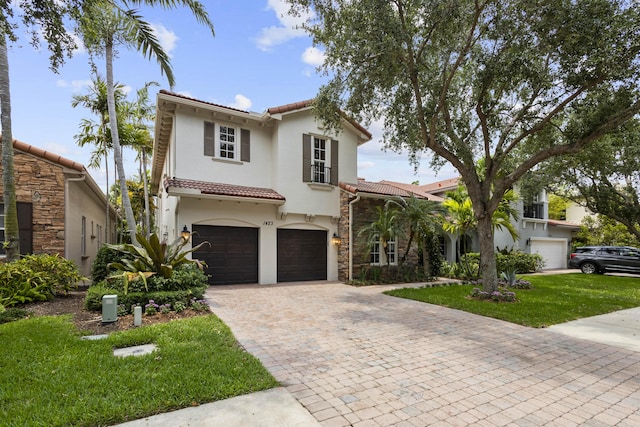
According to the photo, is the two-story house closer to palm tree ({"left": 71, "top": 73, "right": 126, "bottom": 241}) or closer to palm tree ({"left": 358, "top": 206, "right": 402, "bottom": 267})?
palm tree ({"left": 358, "top": 206, "right": 402, "bottom": 267})

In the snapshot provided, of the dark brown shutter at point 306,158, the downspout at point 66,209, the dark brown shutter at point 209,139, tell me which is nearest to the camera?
the downspout at point 66,209

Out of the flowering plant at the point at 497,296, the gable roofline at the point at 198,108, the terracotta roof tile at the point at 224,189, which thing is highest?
the gable roofline at the point at 198,108

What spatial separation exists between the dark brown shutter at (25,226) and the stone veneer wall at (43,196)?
0.09 metres

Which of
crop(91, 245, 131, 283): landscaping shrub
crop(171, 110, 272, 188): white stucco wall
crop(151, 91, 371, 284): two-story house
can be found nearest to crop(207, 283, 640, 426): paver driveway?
crop(91, 245, 131, 283): landscaping shrub

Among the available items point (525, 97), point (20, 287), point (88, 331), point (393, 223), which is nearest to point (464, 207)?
point (393, 223)

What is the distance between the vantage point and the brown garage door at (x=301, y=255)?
1312cm

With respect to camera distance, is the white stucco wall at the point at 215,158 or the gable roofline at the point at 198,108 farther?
the white stucco wall at the point at 215,158

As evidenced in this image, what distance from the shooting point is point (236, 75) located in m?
10.7

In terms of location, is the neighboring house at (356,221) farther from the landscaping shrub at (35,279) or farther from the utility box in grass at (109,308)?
the landscaping shrub at (35,279)

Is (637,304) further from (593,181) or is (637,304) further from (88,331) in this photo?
(88,331)

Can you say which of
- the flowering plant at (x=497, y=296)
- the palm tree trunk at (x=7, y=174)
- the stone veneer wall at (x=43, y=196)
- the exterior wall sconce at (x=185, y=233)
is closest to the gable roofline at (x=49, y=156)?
the stone veneer wall at (x=43, y=196)

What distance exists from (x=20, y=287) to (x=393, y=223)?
11480 millimetres

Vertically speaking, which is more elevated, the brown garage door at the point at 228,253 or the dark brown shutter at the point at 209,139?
the dark brown shutter at the point at 209,139

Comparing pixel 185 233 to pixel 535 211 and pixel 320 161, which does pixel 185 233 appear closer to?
pixel 320 161
